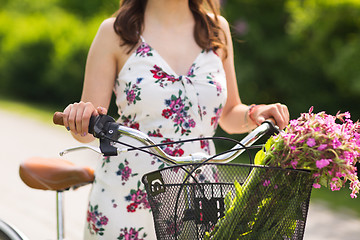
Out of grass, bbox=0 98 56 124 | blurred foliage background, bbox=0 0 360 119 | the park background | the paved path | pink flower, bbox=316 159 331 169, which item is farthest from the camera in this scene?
grass, bbox=0 98 56 124

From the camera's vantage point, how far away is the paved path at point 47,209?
6.14 metres

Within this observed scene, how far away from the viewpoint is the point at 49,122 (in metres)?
13.6

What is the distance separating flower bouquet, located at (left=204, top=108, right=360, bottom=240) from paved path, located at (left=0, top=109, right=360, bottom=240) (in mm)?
4358

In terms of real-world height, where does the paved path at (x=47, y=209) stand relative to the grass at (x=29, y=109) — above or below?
below

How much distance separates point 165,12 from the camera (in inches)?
106

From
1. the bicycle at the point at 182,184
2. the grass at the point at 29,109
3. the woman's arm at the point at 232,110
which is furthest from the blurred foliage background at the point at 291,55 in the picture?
the bicycle at the point at 182,184

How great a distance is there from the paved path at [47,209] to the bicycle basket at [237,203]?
13.8 feet

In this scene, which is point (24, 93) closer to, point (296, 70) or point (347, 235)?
point (296, 70)

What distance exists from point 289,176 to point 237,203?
17cm

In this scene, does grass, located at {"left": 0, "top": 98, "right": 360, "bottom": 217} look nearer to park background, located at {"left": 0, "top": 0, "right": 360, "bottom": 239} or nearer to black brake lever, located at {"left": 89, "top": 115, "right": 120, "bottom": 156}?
park background, located at {"left": 0, "top": 0, "right": 360, "bottom": 239}

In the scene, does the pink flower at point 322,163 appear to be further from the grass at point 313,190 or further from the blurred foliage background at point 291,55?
the blurred foliage background at point 291,55

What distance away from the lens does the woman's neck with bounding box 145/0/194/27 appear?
2.69 metres

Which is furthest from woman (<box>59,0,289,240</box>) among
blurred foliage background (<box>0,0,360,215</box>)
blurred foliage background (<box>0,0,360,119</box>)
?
blurred foliage background (<box>0,0,360,215</box>)

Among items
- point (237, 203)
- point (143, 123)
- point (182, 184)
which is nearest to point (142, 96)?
point (143, 123)
